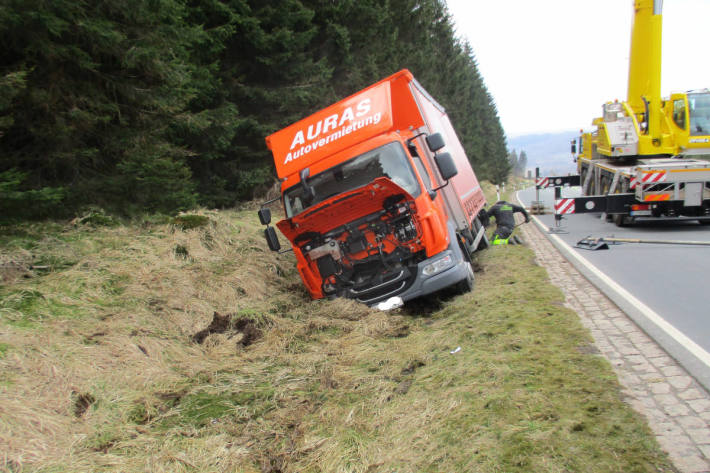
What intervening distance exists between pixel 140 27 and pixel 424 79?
20159mm

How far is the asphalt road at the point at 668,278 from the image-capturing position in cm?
407

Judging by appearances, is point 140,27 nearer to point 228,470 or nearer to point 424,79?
point 228,470

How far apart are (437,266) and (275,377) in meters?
2.81

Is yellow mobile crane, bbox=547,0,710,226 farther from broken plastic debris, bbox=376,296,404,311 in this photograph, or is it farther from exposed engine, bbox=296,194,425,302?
broken plastic debris, bbox=376,296,404,311

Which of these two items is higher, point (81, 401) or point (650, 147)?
A: point (81, 401)

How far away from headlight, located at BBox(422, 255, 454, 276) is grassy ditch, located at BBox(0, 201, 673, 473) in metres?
0.51

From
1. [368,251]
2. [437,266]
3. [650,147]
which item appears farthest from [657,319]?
[650,147]

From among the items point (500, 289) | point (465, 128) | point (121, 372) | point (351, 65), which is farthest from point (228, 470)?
point (465, 128)

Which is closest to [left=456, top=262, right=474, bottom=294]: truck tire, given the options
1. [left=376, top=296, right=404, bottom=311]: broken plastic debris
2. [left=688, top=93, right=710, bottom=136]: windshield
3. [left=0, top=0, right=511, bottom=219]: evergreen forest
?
[left=376, top=296, right=404, bottom=311]: broken plastic debris

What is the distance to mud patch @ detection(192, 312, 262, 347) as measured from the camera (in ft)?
16.7

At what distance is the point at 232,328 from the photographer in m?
5.38

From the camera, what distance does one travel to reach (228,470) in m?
2.84

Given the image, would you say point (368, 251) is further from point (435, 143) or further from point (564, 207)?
point (564, 207)

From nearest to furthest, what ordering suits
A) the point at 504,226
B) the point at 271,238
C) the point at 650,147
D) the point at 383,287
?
the point at 383,287
the point at 271,238
the point at 504,226
the point at 650,147
